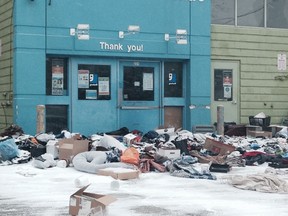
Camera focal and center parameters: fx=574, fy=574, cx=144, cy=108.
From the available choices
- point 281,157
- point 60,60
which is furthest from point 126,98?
point 281,157

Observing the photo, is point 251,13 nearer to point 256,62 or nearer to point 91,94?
point 256,62

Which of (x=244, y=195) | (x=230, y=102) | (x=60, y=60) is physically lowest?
(x=244, y=195)

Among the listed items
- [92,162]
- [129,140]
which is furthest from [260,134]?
[92,162]

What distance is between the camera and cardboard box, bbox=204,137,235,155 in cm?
1249

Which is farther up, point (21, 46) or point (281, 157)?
point (21, 46)

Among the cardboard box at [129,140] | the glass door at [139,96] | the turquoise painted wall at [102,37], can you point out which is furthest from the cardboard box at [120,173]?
the glass door at [139,96]

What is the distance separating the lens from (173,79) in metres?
18.2

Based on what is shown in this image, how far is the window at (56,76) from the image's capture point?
16625 millimetres

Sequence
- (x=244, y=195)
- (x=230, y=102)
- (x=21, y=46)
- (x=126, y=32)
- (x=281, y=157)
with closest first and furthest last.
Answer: (x=244, y=195) → (x=281, y=157) → (x=21, y=46) → (x=126, y=32) → (x=230, y=102)

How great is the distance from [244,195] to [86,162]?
3540 millimetres

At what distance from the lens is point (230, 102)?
19016mm

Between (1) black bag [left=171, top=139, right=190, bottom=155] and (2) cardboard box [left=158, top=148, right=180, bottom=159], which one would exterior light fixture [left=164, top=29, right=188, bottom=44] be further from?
(2) cardboard box [left=158, top=148, right=180, bottom=159]

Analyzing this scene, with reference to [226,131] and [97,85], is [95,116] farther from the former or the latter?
[226,131]

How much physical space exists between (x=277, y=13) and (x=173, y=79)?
4783 millimetres
